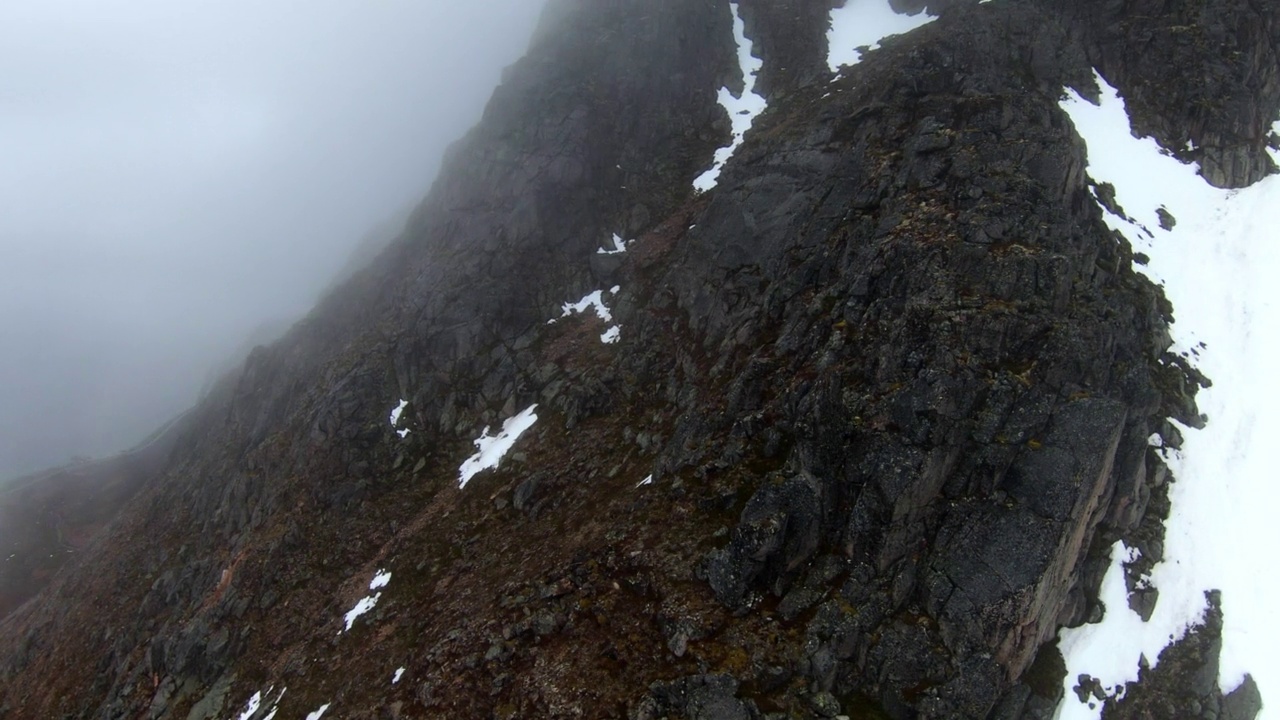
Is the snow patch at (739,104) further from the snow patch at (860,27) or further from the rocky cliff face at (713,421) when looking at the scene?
the snow patch at (860,27)

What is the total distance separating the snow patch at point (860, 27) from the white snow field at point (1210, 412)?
16.2 metres

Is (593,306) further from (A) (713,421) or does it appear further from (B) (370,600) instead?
(B) (370,600)

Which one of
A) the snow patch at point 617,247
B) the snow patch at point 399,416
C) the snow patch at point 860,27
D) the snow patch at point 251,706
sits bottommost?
the snow patch at point 251,706

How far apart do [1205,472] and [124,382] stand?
16217cm

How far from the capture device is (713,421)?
25516mm

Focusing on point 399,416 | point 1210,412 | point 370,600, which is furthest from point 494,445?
point 1210,412

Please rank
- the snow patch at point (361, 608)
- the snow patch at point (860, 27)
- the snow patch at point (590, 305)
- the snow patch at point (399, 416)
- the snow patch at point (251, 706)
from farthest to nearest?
the snow patch at point (860, 27), the snow patch at point (590, 305), the snow patch at point (399, 416), the snow patch at point (361, 608), the snow patch at point (251, 706)

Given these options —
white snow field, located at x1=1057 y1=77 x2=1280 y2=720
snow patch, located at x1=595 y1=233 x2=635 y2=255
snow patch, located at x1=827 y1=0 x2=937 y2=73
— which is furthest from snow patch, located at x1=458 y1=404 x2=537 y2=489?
snow patch, located at x1=827 y1=0 x2=937 y2=73

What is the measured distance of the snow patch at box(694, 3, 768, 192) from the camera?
146 ft

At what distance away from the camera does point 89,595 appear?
4000cm

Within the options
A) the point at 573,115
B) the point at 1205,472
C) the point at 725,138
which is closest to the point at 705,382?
the point at 1205,472

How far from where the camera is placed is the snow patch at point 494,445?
106ft

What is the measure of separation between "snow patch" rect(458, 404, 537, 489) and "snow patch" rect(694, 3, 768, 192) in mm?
20312

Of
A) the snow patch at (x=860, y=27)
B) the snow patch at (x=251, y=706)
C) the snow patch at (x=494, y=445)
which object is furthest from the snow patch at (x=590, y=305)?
the snow patch at (x=860, y=27)
